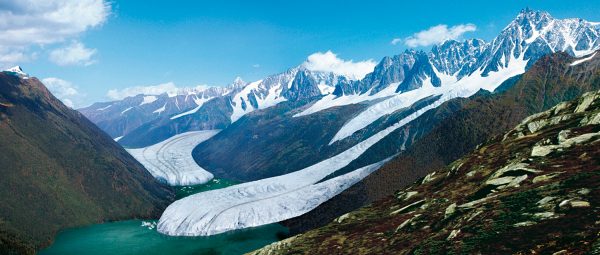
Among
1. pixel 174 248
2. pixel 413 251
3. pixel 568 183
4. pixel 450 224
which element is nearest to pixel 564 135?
pixel 568 183

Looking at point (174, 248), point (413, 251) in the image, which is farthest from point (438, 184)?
point (174, 248)

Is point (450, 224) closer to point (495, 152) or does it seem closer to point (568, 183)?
point (568, 183)

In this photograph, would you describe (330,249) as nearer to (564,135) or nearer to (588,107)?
(564,135)

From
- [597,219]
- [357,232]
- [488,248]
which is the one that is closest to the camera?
[597,219]

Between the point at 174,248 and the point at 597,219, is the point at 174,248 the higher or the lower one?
the lower one

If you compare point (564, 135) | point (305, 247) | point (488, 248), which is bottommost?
point (305, 247)

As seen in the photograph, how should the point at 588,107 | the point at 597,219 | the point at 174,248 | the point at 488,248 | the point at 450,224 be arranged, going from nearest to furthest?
the point at 597,219 → the point at 488,248 → the point at 450,224 → the point at 588,107 → the point at 174,248

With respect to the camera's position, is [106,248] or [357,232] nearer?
[357,232]
